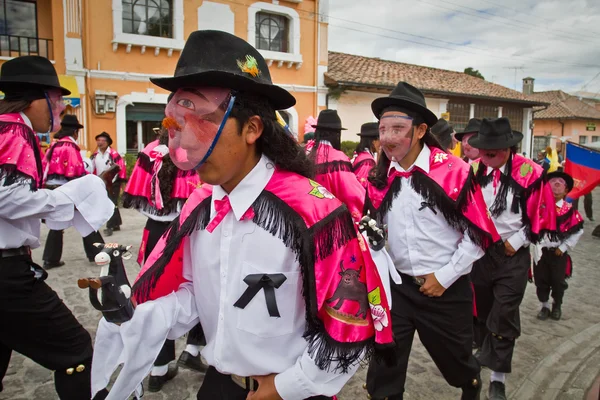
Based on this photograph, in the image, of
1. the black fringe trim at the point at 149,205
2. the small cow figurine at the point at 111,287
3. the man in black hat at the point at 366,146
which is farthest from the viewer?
the man in black hat at the point at 366,146

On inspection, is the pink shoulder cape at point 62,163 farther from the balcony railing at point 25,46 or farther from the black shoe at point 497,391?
the balcony railing at point 25,46

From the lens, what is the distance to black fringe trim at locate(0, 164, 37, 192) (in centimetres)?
260

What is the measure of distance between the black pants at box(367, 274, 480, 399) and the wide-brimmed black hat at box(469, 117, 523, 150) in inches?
63.4

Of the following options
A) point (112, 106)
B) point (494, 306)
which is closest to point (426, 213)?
point (494, 306)

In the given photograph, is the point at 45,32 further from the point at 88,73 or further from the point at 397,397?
the point at 397,397

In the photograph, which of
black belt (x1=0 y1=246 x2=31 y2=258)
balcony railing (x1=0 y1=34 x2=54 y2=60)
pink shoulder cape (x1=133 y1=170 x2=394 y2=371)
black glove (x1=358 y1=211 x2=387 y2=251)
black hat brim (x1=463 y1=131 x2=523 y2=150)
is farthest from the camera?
balcony railing (x1=0 y1=34 x2=54 y2=60)

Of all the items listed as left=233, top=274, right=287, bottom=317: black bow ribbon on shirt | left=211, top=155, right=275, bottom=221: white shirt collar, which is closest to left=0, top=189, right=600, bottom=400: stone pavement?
left=233, top=274, right=287, bottom=317: black bow ribbon on shirt

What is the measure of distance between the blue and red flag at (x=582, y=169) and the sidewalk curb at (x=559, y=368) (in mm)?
2197

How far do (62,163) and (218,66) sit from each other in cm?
664

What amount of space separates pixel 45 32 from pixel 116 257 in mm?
15710

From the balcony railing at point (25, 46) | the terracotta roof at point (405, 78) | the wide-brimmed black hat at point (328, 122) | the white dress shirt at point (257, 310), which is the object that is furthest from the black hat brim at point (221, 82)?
the terracotta roof at point (405, 78)

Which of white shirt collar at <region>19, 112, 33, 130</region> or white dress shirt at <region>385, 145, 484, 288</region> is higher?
white shirt collar at <region>19, 112, 33, 130</region>

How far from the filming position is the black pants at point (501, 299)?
12.4 ft

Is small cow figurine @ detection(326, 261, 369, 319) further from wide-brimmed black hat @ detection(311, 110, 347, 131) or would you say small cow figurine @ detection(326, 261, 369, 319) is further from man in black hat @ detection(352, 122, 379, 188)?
man in black hat @ detection(352, 122, 379, 188)
